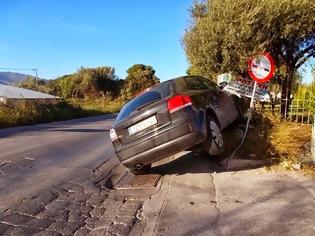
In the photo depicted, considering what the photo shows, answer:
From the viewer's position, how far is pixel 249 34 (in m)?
12.2

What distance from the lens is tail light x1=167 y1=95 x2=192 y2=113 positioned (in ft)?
24.7

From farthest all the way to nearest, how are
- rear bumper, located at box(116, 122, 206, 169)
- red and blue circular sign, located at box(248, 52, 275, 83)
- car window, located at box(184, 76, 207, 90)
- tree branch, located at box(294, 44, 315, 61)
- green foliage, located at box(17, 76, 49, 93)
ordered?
1. green foliage, located at box(17, 76, 49, 93)
2. tree branch, located at box(294, 44, 315, 61)
3. red and blue circular sign, located at box(248, 52, 275, 83)
4. car window, located at box(184, 76, 207, 90)
5. rear bumper, located at box(116, 122, 206, 169)

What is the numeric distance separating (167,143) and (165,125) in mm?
298

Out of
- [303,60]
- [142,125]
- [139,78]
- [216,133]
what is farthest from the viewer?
[139,78]

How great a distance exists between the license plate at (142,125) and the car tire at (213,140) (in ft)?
3.36

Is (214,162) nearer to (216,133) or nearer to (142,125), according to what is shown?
(216,133)

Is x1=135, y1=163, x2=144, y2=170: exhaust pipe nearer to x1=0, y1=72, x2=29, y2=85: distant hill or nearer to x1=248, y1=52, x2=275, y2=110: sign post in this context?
x1=248, y1=52, x2=275, y2=110: sign post

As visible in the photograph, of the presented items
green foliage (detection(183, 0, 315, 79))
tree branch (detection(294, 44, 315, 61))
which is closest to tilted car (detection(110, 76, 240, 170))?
green foliage (detection(183, 0, 315, 79))

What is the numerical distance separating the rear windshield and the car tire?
93 cm

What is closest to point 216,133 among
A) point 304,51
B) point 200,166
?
point 200,166

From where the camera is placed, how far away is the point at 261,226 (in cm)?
504

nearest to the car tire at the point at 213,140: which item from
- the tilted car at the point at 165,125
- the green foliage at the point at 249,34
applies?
the tilted car at the point at 165,125

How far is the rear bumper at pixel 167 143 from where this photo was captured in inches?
293

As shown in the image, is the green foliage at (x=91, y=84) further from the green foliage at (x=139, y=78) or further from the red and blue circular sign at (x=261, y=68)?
the red and blue circular sign at (x=261, y=68)
